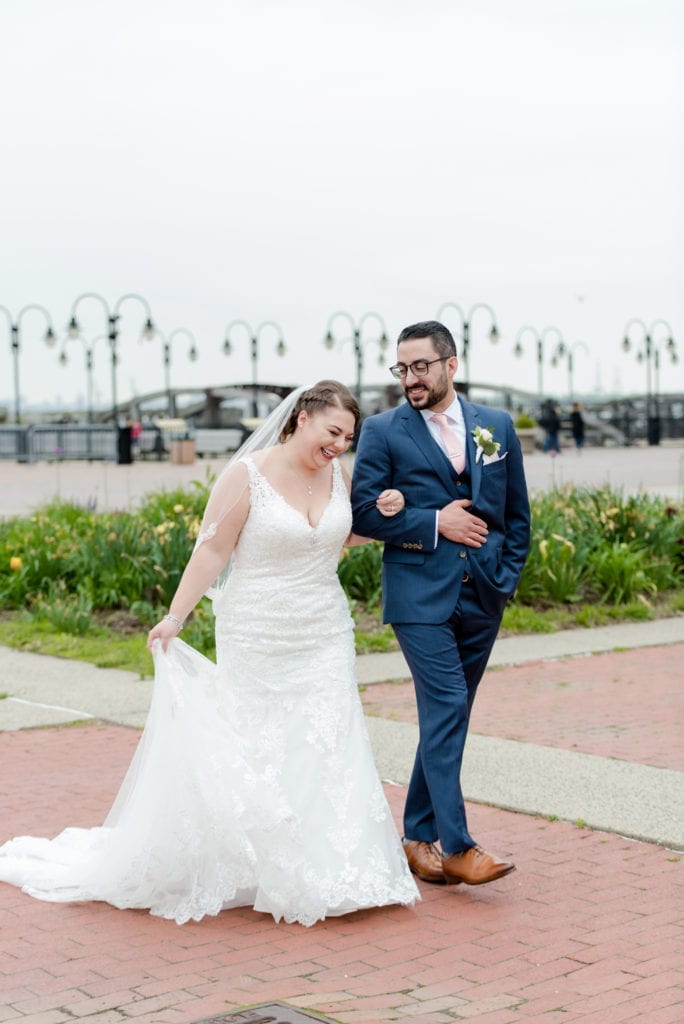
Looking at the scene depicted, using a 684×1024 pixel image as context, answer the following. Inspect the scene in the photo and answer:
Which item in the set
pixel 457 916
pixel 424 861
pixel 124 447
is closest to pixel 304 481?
pixel 424 861

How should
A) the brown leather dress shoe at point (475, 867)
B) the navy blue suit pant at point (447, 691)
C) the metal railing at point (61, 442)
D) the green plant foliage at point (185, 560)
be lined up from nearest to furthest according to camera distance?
the brown leather dress shoe at point (475, 867) → the navy blue suit pant at point (447, 691) → the green plant foliage at point (185, 560) → the metal railing at point (61, 442)

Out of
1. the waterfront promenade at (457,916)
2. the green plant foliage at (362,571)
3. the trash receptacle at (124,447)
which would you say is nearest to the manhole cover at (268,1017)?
the waterfront promenade at (457,916)

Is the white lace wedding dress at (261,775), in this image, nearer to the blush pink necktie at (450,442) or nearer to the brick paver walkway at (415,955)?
the brick paver walkway at (415,955)

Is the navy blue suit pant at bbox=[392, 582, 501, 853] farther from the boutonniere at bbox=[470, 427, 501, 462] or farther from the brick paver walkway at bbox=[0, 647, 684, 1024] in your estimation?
the boutonniere at bbox=[470, 427, 501, 462]

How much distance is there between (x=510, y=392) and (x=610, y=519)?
57467mm

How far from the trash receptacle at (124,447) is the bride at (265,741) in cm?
3583

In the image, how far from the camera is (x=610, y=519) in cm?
1368

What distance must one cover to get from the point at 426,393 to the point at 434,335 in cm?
20

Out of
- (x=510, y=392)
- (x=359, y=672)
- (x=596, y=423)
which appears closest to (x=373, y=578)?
(x=359, y=672)

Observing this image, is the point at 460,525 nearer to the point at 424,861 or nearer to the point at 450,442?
the point at 450,442

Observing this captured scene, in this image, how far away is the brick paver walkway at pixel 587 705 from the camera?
7.47 meters

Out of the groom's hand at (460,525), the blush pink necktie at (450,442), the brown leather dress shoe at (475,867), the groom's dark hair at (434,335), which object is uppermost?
the groom's dark hair at (434,335)

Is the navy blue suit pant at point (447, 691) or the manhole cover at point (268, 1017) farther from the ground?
the navy blue suit pant at point (447, 691)

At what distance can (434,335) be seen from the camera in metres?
5.06
